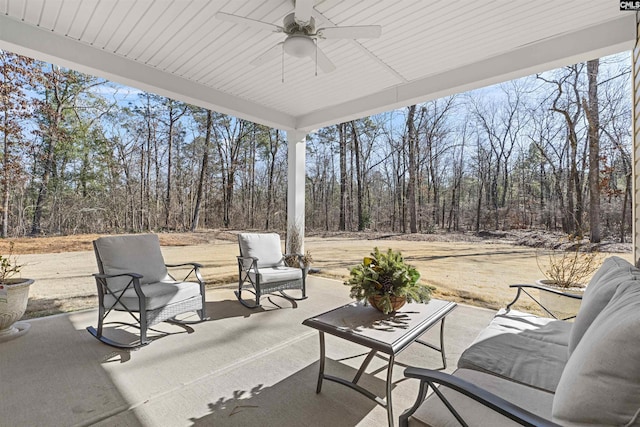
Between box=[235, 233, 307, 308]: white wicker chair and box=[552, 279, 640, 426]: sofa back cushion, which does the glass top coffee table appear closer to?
box=[552, 279, 640, 426]: sofa back cushion

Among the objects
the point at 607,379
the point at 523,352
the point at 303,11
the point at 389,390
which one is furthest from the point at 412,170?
the point at 607,379

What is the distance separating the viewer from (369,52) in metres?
3.26

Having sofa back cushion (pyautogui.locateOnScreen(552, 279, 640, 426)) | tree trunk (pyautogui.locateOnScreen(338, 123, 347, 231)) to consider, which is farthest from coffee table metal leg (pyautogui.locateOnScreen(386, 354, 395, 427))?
tree trunk (pyautogui.locateOnScreen(338, 123, 347, 231))

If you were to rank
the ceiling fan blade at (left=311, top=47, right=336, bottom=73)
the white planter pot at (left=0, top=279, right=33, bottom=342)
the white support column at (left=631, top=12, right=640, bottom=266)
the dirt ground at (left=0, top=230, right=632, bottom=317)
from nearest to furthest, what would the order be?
the white support column at (left=631, top=12, right=640, bottom=266)
the ceiling fan blade at (left=311, top=47, right=336, bottom=73)
the white planter pot at (left=0, top=279, right=33, bottom=342)
the dirt ground at (left=0, top=230, right=632, bottom=317)

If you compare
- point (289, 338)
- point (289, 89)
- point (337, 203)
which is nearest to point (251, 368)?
point (289, 338)

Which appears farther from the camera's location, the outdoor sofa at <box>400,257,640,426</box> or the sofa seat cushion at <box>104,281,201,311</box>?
the sofa seat cushion at <box>104,281,201,311</box>

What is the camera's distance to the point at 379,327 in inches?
77.2

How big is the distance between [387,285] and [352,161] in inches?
155

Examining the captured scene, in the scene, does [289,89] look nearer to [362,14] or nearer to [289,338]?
[362,14]

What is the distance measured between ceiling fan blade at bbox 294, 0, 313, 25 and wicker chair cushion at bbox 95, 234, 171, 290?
105 inches

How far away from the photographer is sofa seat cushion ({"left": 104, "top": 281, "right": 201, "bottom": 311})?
9.13ft

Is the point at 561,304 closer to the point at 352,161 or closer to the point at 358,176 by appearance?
the point at 358,176

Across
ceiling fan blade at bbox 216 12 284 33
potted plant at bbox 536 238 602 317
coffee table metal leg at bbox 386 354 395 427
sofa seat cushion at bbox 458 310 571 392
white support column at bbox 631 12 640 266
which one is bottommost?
coffee table metal leg at bbox 386 354 395 427

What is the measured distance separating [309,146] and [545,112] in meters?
3.91
